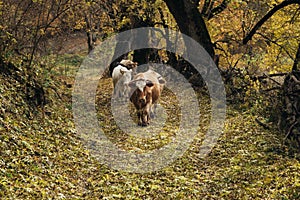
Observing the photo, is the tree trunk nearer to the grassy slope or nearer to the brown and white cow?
the brown and white cow

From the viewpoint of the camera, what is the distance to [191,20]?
60.7 feet

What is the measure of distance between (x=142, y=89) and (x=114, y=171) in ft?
15.4

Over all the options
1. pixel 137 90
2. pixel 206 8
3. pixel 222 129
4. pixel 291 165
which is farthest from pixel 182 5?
pixel 291 165

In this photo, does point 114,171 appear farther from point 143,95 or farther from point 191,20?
point 191,20

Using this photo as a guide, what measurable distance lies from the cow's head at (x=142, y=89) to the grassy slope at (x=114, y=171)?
9.32 feet

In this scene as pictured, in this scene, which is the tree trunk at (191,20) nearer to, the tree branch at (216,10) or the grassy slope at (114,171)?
the tree branch at (216,10)

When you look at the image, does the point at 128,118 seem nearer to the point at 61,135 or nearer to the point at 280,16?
the point at 61,135

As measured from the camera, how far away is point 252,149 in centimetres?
1199

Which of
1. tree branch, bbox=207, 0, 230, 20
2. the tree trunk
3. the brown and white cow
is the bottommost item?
the brown and white cow

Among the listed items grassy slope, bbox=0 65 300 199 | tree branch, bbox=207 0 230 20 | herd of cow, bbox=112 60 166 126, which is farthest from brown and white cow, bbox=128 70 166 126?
tree branch, bbox=207 0 230 20

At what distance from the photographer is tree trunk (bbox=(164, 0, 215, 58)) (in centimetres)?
1830

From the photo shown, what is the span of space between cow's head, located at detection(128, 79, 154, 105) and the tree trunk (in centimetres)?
451

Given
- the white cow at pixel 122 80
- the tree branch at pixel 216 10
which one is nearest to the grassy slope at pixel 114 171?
the white cow at pixel 122 80

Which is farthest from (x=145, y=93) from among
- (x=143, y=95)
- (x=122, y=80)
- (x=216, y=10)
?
(x=216, y=10)
